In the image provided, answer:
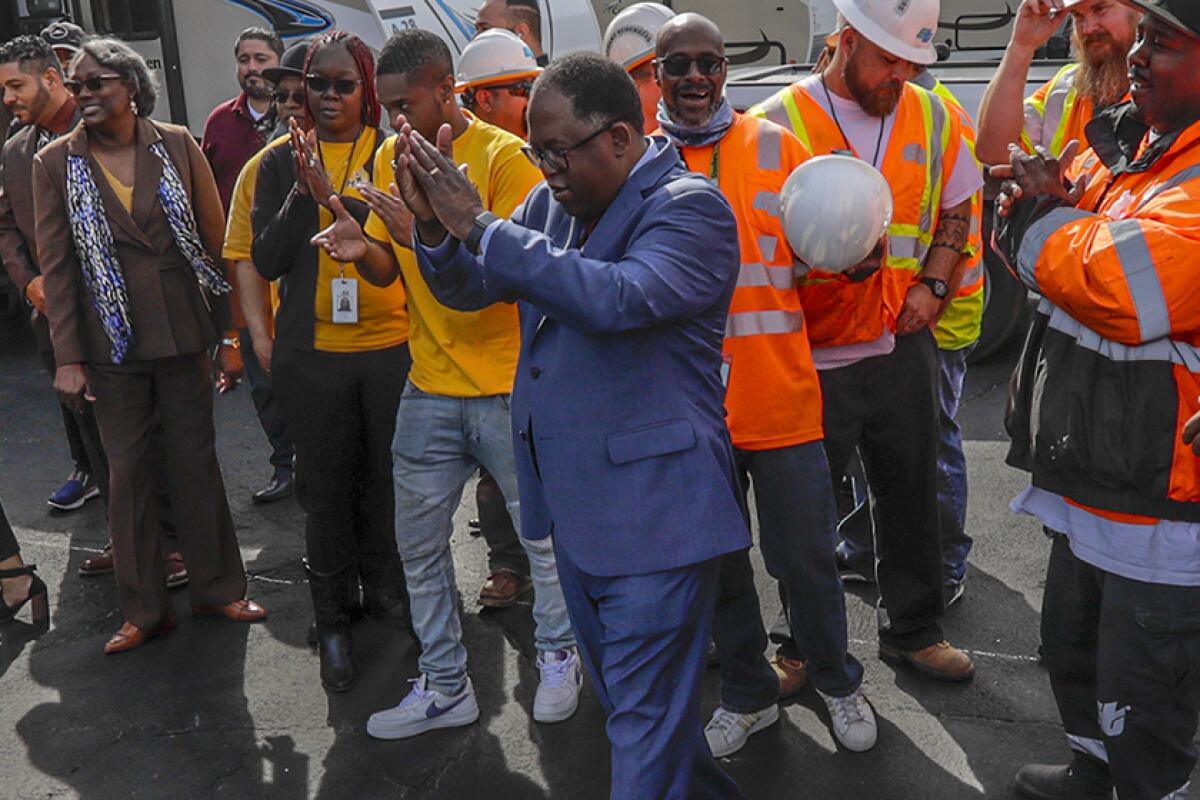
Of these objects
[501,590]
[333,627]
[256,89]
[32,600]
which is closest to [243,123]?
[256,89]

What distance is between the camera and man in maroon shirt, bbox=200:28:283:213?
654 cm

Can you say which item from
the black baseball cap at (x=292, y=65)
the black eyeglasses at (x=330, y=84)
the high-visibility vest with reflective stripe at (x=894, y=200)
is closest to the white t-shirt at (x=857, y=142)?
the high-visibility vest with reflective stripe at (x=894, y=200)

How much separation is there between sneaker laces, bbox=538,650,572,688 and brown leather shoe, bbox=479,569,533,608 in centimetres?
76

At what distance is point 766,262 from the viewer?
3508 mm

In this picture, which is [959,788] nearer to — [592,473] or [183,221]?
[592,473]

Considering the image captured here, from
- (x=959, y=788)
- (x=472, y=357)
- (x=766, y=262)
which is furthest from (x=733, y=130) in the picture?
(x=959, y=788)

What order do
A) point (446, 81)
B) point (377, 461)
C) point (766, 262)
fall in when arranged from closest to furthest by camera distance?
1. point (766, 262)
2. point (446, 81)
3. point (377, 461)

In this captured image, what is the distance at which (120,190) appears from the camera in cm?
458

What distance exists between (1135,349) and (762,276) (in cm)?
101

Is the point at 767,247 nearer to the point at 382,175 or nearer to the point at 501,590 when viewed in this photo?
the point at 382,175

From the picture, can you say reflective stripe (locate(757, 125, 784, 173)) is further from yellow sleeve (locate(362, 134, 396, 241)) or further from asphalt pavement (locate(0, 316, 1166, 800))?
asphalt pavement (locate(0, 316, 1166, 800))

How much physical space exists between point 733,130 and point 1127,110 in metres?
1.03

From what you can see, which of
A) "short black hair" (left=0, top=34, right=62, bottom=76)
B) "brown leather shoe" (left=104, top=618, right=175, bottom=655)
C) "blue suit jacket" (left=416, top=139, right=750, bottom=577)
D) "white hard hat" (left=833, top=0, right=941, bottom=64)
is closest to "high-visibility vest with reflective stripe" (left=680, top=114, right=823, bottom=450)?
"white hard hat" (left=833, top=0, right=941, bottom=64)

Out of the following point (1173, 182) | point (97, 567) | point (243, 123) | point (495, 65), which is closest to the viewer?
point (1173, 182)
